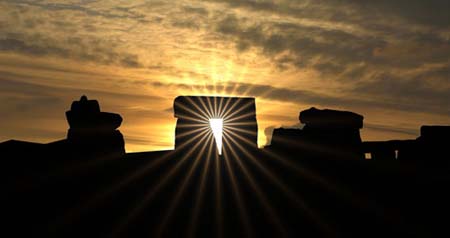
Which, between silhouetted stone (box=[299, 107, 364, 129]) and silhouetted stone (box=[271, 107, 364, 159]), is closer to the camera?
silhouetted stone (box=[271, 107, 364, 159])

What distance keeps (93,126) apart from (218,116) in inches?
133

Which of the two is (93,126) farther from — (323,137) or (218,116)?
(323,137)

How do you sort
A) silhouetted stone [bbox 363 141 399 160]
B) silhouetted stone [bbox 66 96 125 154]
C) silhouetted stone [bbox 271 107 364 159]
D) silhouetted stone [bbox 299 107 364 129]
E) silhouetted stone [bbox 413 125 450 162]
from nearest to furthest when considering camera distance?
silhouetted stone [bbox 66 96 125 154]
silhouetted stone [bbox 271 107 364 159]
silhouetted stone [bbox 413 125 450 162]
silhouetted stone [bbox 299 107 364 129]
silhouetted stone [bbox 363 141 399 160]

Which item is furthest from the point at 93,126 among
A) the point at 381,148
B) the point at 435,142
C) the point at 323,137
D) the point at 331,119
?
the point at 435,142

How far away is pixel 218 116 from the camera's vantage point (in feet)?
78.7

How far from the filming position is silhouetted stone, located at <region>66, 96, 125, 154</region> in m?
23.8

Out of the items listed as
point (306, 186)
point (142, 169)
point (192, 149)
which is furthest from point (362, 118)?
point (142, 169)

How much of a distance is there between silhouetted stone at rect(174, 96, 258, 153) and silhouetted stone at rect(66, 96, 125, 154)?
1.67 m

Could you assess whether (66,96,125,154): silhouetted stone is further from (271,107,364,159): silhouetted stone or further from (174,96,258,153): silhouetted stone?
(271,107,364,159): silhouetted stone

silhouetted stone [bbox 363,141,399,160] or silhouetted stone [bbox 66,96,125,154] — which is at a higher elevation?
silhouetted stone [bbox 66,96,125,154]

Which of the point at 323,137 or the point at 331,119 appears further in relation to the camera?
the point at 331,119

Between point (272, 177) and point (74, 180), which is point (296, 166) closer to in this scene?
point (272, 177)

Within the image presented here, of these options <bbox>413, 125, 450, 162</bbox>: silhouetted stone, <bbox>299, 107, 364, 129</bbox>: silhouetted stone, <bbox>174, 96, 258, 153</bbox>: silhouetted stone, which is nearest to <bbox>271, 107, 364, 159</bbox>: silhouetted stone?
<bbox>299, 107, 364, 129</bbox>: silhouetted stone

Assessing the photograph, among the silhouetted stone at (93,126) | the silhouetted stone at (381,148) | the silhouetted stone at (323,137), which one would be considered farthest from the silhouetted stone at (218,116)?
the silhouetted stone at (381,148)
